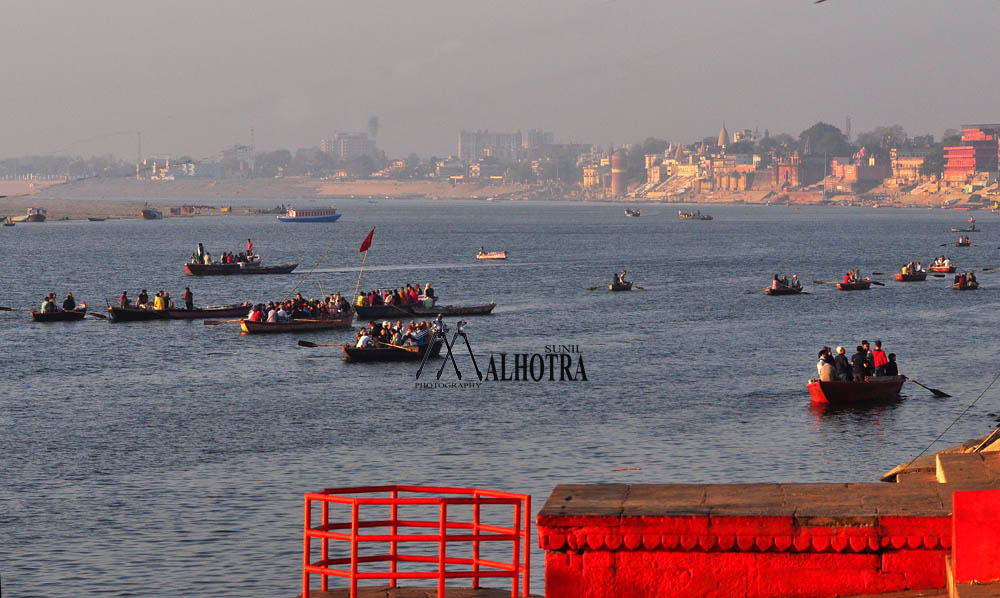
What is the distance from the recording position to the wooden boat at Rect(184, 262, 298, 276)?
345 feet

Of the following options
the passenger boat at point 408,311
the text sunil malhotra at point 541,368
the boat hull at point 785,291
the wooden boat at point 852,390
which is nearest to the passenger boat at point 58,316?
the passenger boat at point 408,311

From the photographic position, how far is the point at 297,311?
219 feet

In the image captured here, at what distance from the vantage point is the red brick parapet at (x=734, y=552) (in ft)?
44.3

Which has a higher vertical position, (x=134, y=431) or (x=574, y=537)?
(x=574, y=537)

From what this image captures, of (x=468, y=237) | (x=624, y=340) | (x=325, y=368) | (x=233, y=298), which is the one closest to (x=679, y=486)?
(x=325, y=368)

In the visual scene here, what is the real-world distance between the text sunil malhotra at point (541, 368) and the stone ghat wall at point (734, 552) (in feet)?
123

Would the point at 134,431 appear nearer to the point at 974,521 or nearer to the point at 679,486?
the point at 679,486

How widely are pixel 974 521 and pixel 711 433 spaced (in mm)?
27173

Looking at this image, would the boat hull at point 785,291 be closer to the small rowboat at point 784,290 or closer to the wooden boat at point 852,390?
the small rowboat at point 784,290

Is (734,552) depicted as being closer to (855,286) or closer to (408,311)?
(408,311)

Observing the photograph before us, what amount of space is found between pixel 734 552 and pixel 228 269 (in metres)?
95.4

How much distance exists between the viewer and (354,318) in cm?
7319

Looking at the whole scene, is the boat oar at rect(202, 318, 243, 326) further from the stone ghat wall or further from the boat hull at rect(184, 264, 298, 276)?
the stone ghat wall

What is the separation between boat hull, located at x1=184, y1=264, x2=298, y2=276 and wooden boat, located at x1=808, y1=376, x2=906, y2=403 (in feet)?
220
